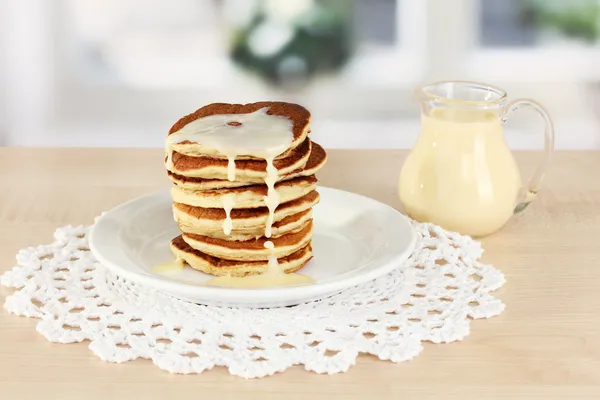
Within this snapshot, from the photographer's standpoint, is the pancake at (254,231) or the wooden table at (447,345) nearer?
the wooden table at (447,345)

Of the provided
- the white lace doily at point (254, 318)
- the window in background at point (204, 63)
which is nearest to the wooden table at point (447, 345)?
the white lace doily at point (254, 318)

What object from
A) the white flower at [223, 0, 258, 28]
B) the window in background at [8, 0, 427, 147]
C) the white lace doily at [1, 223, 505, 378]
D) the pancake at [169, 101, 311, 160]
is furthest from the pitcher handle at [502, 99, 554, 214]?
the white flower at [223, 0, 258, 28]

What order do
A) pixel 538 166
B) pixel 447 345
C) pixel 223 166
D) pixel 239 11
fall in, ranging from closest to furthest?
pixel 447 345 < pixel 223 166 < pixel 538 166 < pixel 239 11

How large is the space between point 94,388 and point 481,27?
115 inches

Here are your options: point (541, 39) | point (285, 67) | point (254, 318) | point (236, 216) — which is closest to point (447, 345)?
point (254, 318)

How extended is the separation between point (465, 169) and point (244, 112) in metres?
0.33

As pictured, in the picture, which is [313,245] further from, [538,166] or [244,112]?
[538,166]

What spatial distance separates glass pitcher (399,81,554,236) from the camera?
1316 mm

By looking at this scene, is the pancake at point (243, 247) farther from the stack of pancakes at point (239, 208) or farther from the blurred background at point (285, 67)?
the blurred background at point (285, 67)

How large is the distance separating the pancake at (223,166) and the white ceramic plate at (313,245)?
0.13 m

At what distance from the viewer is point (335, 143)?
3557 mm

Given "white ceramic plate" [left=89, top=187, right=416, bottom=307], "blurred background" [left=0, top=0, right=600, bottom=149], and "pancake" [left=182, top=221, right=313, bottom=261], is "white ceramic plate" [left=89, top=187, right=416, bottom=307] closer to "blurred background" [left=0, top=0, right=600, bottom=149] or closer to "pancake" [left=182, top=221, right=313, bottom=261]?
"pancake" [left=182, top=221, right=313, bottom=261]

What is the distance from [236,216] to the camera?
1.14 m

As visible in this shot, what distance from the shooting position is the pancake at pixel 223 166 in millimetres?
1110
